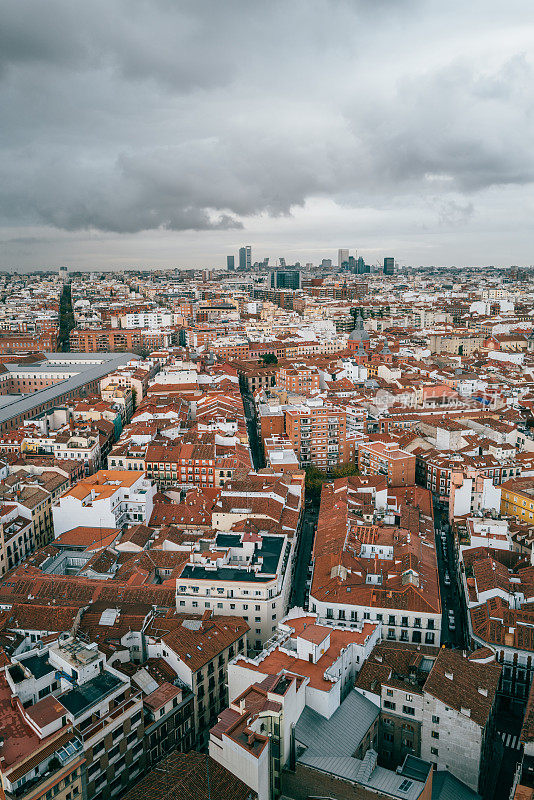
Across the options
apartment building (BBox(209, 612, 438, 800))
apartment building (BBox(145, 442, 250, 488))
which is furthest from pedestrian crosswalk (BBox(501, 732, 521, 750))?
apartment building (BBox(145, 442, 250, 488))

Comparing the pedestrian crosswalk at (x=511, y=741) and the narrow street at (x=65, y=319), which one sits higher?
the narrow street at (x=65, y=319)

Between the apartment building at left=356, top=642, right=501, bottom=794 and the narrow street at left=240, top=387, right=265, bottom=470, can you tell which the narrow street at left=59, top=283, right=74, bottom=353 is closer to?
the narrow street at left=240, top=387, right=265, bottom=470

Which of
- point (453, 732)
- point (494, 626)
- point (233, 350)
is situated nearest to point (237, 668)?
point (453, 732)

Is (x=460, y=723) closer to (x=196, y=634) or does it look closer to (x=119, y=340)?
(x=196, y=634)

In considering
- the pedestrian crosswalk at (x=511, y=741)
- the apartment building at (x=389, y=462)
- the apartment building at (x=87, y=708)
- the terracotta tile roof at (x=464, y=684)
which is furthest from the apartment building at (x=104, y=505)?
the pedestrian crosswalk at (x=511, y=741)

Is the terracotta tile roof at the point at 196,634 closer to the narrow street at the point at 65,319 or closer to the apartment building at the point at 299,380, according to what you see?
the apartment building at the point at 299,380

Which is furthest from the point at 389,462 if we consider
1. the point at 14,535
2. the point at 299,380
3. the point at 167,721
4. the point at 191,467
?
the point at 167,721
